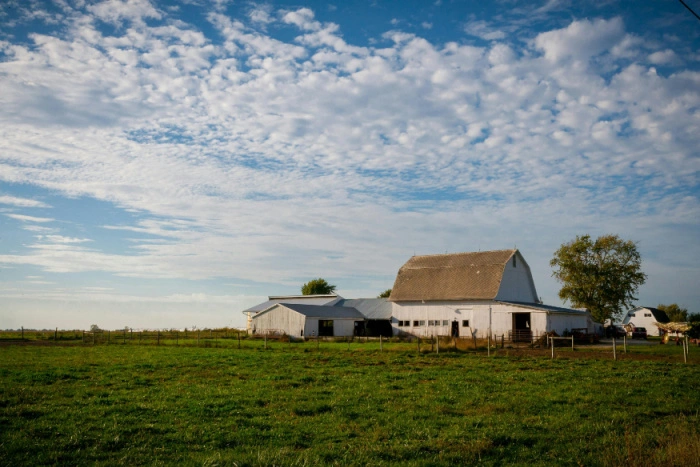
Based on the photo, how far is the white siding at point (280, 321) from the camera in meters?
65.7

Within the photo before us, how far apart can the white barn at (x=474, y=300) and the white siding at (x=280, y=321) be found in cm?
1195

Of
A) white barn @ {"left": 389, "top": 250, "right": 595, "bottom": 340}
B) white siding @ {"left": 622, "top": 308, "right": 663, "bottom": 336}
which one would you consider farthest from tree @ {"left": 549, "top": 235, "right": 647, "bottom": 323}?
white siding @ {"left": 622, "top": 308, "right": 663, "bottom": 336}

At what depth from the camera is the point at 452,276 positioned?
65125 mm

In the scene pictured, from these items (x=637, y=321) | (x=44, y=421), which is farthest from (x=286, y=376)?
(x=637, y=321)

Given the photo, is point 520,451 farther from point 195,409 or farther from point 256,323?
point 256,323

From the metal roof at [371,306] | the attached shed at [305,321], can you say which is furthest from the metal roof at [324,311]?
the metal roof at [371,306]

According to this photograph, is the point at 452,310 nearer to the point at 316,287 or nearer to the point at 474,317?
the point at 474,317

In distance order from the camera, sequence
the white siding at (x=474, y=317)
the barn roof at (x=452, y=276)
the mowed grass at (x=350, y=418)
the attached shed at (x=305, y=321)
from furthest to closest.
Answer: the attached shed at (x=305, y=321)
the barn roof at (x=452, y=276)
the white siding at (x=474, y=317)
the mowed grass at (x=350, y=418)

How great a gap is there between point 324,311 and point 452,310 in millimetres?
16512

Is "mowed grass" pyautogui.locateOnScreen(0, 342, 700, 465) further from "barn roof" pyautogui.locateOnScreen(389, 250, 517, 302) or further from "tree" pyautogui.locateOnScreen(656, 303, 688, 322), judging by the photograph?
"tree" pyautogui.locateOnScreen(656, 303, 688, 322)

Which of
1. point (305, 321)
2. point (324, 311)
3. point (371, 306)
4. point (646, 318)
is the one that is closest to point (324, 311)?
point (324, 311)

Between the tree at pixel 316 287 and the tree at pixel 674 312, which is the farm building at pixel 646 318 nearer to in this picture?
the tree at pixel 674 312

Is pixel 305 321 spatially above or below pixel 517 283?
below

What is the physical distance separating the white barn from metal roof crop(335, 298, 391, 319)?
4.30 meters
